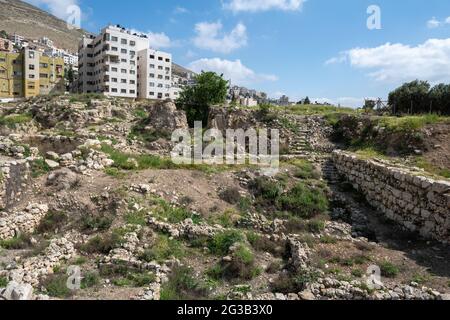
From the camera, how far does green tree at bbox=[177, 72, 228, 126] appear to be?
2919 cm

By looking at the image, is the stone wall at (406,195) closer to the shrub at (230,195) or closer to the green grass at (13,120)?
the shrub at (230,195)

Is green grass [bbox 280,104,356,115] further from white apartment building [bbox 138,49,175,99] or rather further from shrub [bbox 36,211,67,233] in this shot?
white apartment building [bbox 138,49,175,99]

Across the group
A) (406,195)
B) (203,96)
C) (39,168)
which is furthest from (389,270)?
(203,96)

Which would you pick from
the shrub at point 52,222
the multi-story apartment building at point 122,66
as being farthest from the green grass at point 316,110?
the multi-story apartment building at point 122,66

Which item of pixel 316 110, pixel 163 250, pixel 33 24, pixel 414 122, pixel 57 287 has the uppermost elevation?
pixel 33 24

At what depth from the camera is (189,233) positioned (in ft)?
33.5

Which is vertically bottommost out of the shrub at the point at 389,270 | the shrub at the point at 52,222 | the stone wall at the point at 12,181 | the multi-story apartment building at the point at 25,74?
the shrub at the point at 389,270

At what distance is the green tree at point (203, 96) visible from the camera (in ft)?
95.8

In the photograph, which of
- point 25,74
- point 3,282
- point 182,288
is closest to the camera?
point 3,282

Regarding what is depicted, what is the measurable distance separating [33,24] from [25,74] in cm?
10756

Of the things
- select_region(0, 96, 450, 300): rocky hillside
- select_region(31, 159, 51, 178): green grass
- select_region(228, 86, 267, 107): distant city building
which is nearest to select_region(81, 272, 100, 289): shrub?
select_region(0, 96, 450, 300): rocky hillside

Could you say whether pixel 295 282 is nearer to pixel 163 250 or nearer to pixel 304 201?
pixel 163 250

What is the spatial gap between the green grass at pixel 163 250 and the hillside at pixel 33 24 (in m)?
141

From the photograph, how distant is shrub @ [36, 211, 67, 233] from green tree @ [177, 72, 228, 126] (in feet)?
62.4
